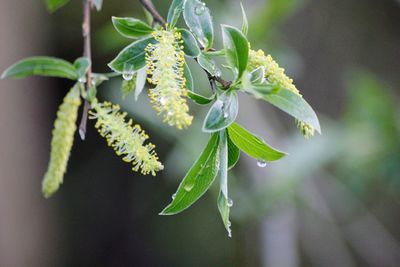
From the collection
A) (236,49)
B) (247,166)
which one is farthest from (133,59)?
(247,166)

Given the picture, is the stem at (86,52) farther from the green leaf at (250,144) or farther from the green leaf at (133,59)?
the green leaf at (250,144)

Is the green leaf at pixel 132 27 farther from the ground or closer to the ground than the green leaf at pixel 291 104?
farther from the ground

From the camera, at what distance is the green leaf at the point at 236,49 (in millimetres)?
638

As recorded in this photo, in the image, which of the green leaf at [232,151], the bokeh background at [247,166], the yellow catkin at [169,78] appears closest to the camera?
the yellow catkin at [169,78]

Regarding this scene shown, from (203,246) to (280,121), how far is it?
2.28 feet

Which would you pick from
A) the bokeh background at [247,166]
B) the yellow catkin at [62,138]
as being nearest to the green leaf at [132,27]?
the yellow catkin at [62,138]

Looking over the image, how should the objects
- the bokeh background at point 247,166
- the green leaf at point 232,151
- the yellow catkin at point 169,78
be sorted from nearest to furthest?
1. the yellow catkin at point 169,78
2. the green leaf at point 232,151
3. the bokeh background at point 247,166

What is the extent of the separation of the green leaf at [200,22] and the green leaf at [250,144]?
11cm

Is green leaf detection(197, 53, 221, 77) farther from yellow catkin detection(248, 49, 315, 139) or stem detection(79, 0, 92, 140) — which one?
stem detection(79, 0, 92, 140)

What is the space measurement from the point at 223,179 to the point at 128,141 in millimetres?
132

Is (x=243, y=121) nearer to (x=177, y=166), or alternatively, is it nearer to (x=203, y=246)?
(x=177, y=166)

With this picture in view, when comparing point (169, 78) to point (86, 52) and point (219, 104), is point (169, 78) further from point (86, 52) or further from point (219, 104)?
point (86, 52)

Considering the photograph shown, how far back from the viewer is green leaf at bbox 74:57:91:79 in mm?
782

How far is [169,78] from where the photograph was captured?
624 mm
